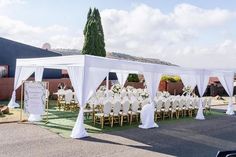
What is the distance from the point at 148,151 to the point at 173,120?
6119 millimetres

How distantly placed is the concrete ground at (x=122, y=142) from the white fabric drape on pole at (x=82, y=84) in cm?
44

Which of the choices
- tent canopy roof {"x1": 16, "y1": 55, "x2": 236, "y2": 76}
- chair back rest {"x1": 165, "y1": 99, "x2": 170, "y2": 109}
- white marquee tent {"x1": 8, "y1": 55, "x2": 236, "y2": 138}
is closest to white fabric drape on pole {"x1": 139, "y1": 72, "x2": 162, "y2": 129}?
white marquee tent {"x1": 8, "y1": 55, "x2": 236, "y2": 138}

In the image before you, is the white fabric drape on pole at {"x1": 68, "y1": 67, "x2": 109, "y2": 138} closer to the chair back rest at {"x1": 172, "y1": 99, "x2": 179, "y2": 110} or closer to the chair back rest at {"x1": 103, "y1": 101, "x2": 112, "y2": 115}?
the chair back rest at {"x1": 103, "y1": 101, "x2": 112, "y2": 115}

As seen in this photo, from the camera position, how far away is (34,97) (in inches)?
483

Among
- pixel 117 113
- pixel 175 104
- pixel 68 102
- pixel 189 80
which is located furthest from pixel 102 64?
pixel 189 80

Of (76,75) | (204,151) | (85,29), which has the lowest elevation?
(204,151)

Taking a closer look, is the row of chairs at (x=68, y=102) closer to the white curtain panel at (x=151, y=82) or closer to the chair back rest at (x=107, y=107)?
the chair back rest at (x=107, y=107)

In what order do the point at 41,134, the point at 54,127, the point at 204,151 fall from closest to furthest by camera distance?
the point at 204,151, the point at 41,134, the point at 54,127

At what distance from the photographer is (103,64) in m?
10.9

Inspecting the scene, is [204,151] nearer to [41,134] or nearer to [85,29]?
[41,134]

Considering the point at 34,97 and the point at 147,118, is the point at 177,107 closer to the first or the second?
→ the point at 147,118

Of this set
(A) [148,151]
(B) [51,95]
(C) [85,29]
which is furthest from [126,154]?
(C) [85,29]

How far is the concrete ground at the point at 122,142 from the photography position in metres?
8.40

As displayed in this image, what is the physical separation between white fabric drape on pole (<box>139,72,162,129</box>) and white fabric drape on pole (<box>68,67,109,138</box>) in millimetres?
2445
